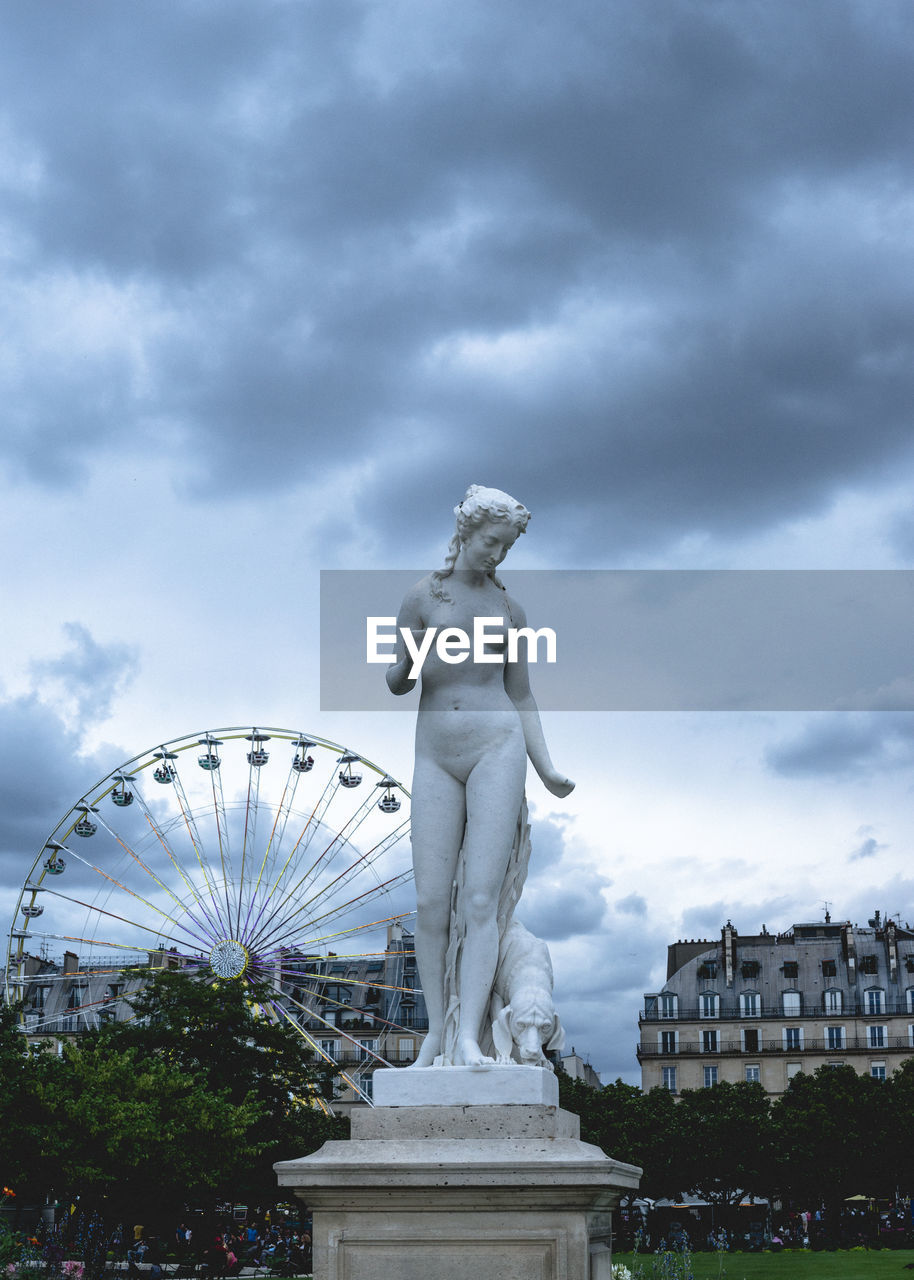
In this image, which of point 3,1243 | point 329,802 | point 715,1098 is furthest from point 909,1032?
point 3,1243

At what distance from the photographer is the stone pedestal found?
246 inches

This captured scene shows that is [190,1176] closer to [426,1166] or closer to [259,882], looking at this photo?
[259,882]

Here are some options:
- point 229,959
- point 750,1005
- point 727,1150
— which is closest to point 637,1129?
point 727,1150

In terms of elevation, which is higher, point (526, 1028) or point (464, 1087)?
point (526, 1028)

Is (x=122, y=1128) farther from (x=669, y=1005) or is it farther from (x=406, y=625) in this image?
(x=669, y=1005)

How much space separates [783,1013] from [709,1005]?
3.99 meters

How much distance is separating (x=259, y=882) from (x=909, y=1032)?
48713 millimetres

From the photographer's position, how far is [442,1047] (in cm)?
735

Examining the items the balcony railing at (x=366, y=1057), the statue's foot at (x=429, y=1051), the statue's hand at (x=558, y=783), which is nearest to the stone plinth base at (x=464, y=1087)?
the statue's foot at (x=429, y=1051)

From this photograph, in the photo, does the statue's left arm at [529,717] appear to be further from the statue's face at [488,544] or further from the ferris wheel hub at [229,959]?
the ferris wheel hub at [229,959]

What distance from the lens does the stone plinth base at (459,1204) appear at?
6250 mm

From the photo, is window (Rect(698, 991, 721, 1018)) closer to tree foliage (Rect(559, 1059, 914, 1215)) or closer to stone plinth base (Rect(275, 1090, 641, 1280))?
tree foliage (Rect(559, 1059, 914, 1215))

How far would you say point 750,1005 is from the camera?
3098 inches

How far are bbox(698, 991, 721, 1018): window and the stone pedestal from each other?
2968 inches
